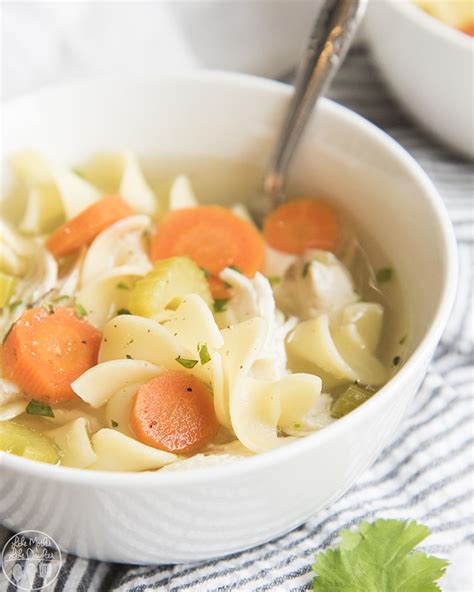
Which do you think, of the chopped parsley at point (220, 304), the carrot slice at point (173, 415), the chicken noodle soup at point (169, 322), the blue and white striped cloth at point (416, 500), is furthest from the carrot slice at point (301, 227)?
the carrot slice at point (173, 415)

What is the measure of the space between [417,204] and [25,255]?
1.12 meters

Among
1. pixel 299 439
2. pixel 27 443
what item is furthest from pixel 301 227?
pixel 27 443

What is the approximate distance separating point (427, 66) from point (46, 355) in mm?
1654

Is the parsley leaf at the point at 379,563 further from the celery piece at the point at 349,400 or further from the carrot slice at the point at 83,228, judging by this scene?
the carrot slice at the point at 83,228

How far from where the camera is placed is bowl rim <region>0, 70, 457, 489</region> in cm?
154

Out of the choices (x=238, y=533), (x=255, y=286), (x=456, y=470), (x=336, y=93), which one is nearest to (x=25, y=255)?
(x=255, y=286)

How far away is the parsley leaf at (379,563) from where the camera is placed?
1.87 meters

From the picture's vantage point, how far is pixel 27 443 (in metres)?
1.93

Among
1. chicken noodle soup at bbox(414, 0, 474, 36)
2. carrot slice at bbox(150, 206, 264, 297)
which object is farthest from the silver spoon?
chicken noodle soup at bbox(414, 0, 474, 36)

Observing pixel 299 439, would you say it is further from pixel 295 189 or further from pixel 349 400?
pixel 295 189

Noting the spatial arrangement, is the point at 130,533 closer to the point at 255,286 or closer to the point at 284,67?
the point at 255,286

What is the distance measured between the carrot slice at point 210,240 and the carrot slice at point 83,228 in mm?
150

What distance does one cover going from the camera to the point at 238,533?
1771mm

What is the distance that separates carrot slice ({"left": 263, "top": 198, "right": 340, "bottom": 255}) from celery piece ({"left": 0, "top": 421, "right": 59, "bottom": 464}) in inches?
37.6
